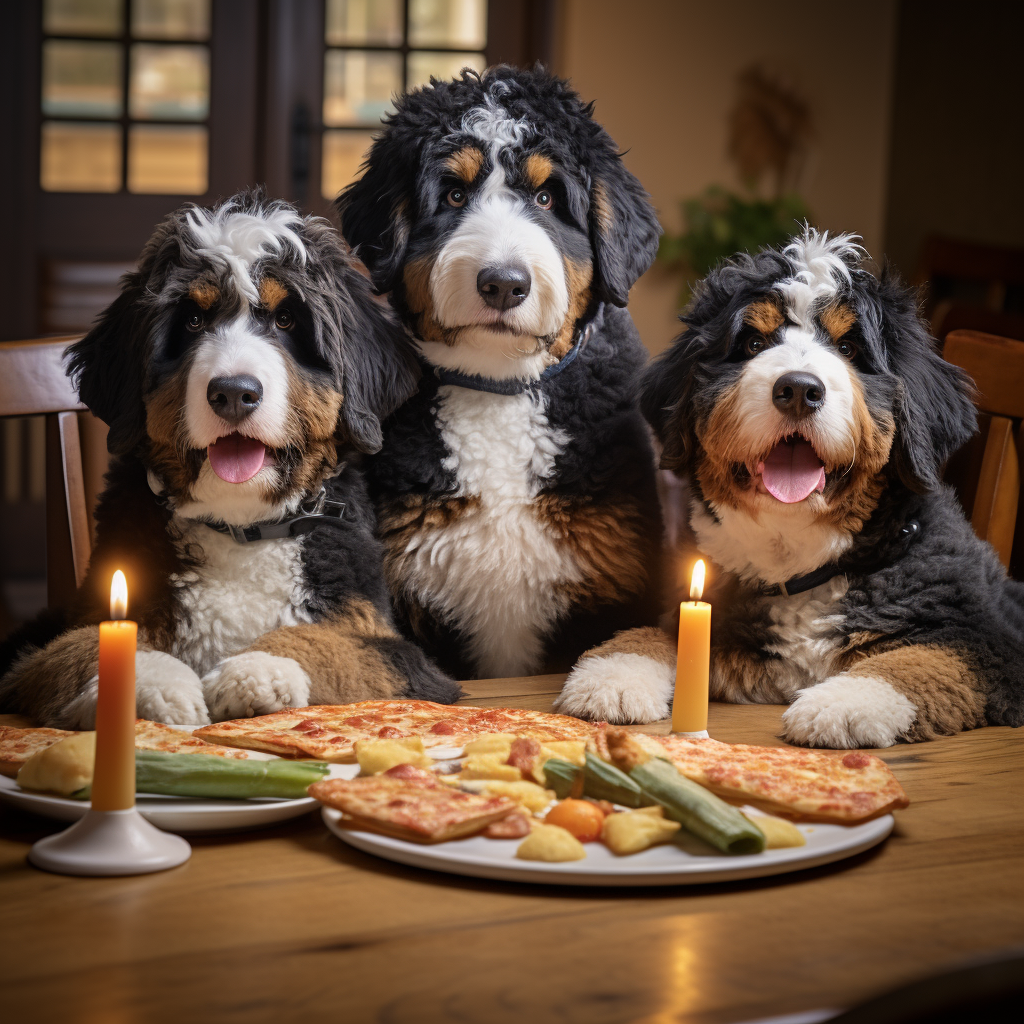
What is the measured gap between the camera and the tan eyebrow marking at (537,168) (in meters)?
2.01

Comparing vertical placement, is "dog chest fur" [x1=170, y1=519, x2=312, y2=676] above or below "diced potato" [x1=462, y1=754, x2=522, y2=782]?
above

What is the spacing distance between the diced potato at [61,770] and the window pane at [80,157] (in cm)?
494

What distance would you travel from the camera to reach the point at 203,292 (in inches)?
67.5

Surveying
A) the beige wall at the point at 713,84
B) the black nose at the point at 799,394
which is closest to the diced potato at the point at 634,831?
the black nose at the point at 799,394

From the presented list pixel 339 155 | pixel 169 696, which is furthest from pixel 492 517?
pixel 339 155

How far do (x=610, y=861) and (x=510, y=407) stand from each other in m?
1.12

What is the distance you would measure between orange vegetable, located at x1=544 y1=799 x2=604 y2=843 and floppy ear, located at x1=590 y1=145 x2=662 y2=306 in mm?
1151

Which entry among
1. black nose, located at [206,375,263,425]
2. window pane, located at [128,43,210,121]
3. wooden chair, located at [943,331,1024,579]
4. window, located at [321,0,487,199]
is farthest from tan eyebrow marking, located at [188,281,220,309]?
window pane, located at [128,43,210,121]

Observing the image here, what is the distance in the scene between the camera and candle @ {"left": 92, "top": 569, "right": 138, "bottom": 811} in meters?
1.04

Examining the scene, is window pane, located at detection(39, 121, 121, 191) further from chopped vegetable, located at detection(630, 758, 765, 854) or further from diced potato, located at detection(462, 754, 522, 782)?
chopped vegetable, located at detection(630, 758, 765, 854)

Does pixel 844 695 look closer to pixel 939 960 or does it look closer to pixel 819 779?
pixel 819 779

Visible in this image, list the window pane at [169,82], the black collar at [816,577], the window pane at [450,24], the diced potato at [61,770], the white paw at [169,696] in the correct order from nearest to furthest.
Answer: the diced potato at [61,770]
the white paw at [169,696]
the black collar at [816,577]
the window pane at [169,82]
the window pane at [450,24]

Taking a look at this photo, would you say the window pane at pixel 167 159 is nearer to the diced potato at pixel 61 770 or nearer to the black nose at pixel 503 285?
the black nose at pixel 503 285

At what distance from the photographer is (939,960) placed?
942mm
